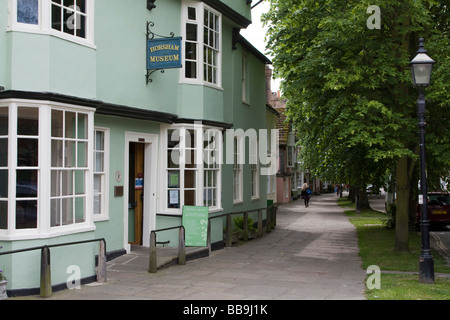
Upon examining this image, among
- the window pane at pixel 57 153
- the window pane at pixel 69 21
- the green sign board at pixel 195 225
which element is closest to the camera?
the window pane at pixel 57 153

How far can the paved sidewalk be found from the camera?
9117 millimetres

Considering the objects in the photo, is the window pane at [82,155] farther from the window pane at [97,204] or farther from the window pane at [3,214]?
the window pane at [97,204]

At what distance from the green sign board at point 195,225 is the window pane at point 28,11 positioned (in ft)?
19.9

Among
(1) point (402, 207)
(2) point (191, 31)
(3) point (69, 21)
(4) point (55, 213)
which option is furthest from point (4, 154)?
(1) point (402, 207)

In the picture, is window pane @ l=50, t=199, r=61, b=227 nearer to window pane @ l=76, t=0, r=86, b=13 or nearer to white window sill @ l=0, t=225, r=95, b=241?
white window sill @ l=0, t=225, r=95, b=241

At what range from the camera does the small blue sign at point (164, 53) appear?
12180mm

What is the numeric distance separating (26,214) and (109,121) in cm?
349

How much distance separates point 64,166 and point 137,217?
4.00 m

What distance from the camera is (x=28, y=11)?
937 cm

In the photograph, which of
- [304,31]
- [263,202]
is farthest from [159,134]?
[263,202]

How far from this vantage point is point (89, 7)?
10500 millimetres

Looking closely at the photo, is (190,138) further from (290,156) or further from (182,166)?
(290,156)

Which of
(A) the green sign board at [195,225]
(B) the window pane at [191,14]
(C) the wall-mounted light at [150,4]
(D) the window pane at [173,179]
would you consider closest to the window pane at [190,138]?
(D) the window pane at [173,179]
